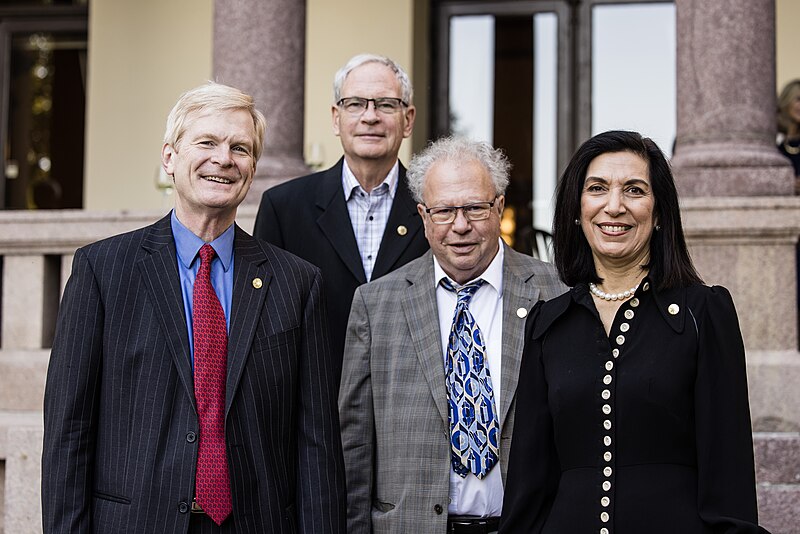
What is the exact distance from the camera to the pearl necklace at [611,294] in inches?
123

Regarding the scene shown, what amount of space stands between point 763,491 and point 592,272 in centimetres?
214

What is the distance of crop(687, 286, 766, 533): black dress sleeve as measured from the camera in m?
2.83

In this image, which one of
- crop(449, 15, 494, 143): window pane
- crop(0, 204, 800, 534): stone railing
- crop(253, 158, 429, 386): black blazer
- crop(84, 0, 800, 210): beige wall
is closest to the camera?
crop(253, 158, 429, 386): black blazer

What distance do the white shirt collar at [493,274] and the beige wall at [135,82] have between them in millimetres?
7127

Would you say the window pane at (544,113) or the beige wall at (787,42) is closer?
the beige wall at (787,42)

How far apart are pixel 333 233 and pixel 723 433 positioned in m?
1.93

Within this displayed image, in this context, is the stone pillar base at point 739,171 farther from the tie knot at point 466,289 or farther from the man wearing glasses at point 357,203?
the tie knot at point 466,289

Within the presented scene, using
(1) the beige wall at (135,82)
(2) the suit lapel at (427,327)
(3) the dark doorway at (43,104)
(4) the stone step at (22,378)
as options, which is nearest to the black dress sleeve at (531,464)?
(2) the suit lapel at (427,327)

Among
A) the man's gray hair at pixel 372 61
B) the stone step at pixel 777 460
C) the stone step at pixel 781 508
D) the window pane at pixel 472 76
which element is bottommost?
the stone step at pixel 781 508

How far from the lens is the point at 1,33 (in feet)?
37.9

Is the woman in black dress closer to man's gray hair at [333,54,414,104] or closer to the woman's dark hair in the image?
the woman's dark hair

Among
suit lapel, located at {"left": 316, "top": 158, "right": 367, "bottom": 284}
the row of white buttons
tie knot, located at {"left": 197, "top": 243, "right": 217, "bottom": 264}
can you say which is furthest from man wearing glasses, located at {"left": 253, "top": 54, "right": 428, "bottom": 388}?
the row of white buttons

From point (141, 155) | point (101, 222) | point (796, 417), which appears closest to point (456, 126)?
point (141, 155)

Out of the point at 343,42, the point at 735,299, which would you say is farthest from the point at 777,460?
the point at 343,42
